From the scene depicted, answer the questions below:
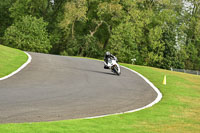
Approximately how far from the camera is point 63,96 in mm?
12734

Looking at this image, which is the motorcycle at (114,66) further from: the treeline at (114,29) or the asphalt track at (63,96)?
the treeline at (114,29)

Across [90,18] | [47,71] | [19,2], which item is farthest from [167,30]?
[47,71]

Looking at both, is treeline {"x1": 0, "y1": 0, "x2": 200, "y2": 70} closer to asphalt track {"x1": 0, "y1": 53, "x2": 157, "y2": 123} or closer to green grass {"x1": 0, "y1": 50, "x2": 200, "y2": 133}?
asphalt track {"x1": 0, "y1": 53, "x2": 157, "y2": 123}

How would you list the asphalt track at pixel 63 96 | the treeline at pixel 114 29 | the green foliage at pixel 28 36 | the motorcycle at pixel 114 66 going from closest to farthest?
1. the asphalt track at pixel 63 96
2. the motorcycle at pixel 114 66
3. the green foliage at pixel 28 36
4. the treeline at pixel 114 29

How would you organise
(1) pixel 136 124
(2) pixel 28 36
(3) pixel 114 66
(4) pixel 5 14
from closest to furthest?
1. (1) pixel 136 124
2. (3) pixel 114 66
3. (2) pixel 28 36
4. (4) pixel 5 14

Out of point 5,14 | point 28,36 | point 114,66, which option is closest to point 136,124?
point 114,66

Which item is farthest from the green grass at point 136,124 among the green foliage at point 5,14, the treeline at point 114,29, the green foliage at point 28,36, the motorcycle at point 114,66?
the green foliage at point 5,14

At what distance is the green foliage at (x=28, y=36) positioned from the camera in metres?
55.2

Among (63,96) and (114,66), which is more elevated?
(114,66)

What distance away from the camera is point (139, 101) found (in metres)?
13.2

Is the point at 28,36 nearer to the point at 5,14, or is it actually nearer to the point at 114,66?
the point at 5,14

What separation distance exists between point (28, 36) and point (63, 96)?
1750 inches

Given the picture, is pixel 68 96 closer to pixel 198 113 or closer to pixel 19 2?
pixel 198 113

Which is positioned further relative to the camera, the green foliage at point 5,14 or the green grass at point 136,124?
the green foliage at point 5,14
